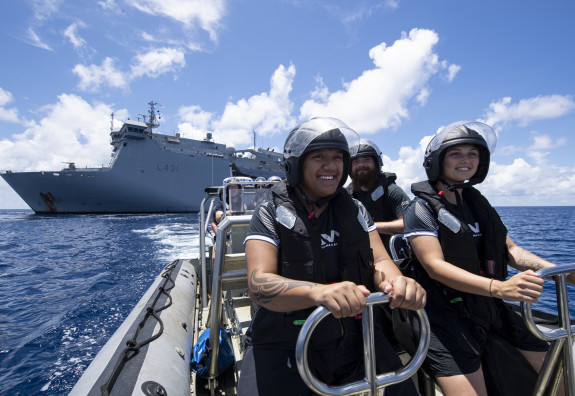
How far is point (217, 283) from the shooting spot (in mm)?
2193

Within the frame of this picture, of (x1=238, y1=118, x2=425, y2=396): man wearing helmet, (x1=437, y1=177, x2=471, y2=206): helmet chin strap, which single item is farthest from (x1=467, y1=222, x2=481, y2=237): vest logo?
(x1=238, y1=118, x2=425, y2=396): man wearing helmet

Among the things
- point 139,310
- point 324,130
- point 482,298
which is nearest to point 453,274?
point 482,298

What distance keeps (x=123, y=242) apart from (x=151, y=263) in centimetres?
668

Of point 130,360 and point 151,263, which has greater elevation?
point 130,360

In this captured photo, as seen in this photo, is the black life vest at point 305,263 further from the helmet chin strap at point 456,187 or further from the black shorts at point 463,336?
the helmet chin strap at point 456,187

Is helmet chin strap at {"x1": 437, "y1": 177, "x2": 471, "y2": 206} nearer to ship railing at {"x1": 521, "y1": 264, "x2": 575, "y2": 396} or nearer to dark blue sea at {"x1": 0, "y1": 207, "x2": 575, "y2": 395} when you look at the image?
ship railing at {"x1": 521, "y1": 264, "x2": 575, "y2": 396}

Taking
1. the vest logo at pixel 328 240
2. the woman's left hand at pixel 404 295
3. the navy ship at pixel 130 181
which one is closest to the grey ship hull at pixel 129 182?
the navy ship at pixel 130 181

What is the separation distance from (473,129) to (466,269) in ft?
3.16

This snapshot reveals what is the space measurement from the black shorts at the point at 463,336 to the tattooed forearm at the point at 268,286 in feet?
3.43

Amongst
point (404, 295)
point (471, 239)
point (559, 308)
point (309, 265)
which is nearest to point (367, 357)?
point (404, 295)

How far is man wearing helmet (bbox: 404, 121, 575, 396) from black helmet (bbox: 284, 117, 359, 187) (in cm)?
73

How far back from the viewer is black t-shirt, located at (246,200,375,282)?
1.47 m

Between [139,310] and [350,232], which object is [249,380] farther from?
[139,310]

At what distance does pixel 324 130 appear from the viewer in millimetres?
1567
